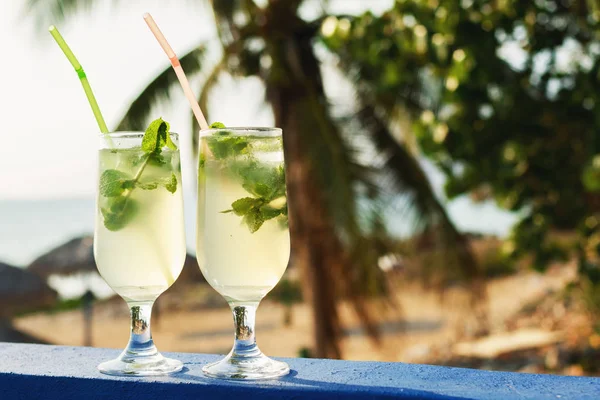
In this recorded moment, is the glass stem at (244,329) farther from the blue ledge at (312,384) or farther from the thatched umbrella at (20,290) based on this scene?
the thatched umbrella at (20,290)

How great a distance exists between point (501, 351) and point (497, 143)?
35.5ft

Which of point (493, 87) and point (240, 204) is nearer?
point (240, 204)

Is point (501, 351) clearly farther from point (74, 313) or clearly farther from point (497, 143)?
point (74, 313)

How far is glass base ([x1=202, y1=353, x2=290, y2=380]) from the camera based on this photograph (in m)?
1.48

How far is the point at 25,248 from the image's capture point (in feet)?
158

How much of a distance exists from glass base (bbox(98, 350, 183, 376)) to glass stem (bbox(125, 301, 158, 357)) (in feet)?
0.04

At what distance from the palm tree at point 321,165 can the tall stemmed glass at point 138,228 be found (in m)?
6.53

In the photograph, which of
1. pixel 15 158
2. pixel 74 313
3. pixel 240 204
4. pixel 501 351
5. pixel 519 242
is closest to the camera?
pixel 240 204

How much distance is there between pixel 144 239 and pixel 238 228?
182mm

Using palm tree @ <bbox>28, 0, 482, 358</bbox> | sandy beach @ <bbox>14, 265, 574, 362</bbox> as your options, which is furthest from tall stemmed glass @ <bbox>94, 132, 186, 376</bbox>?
sandy beach @ <bbox>14, 265, 574, 362</bbox>

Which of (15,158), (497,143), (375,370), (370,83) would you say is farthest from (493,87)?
(15,158)

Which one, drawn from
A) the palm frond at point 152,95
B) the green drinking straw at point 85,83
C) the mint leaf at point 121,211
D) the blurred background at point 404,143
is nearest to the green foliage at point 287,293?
the blurred background at point 404,143

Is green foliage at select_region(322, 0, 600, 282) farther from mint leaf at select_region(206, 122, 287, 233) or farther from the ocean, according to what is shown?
the ocean

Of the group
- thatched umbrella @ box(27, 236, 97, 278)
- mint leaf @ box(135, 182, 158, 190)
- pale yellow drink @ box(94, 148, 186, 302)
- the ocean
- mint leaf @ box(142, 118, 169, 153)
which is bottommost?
pale yellow drink @ box(94, 148, 186, 302)
